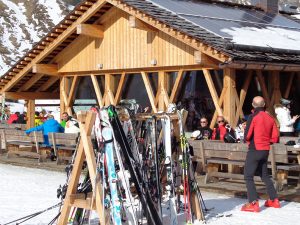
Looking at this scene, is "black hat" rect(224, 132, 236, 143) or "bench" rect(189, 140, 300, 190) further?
"black hat" rect(224, 132, 236, 143)

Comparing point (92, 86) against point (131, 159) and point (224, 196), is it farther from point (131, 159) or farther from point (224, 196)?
point (131, 159)

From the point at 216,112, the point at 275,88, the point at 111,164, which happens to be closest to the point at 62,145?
the point at 216,112

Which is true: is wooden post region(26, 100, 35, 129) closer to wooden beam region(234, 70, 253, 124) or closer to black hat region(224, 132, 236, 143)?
wooden beam region(234, 70, 253, 124)

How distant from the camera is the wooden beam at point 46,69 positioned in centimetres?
1789

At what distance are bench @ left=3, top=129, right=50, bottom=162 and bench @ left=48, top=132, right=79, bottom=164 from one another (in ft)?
1.80

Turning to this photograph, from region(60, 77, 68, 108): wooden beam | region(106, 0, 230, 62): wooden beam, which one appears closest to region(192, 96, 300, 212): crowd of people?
region(106, 0, 230, 62): wooden beam

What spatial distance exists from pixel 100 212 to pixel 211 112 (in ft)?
26.5

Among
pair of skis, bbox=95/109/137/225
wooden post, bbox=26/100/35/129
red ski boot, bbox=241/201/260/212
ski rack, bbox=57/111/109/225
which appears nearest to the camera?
ski rack, bbox=57/111/109/225

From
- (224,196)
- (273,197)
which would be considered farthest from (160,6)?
(273,197)

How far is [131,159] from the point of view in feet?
25.5

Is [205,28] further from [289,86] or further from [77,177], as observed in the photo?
[77,177]

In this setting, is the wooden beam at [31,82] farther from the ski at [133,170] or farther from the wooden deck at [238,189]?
the ski at [133,170]

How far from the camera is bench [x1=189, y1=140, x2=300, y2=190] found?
10.6 meters

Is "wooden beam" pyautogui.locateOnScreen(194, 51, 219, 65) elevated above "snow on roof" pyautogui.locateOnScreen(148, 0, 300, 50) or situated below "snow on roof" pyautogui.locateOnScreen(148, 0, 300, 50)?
below
